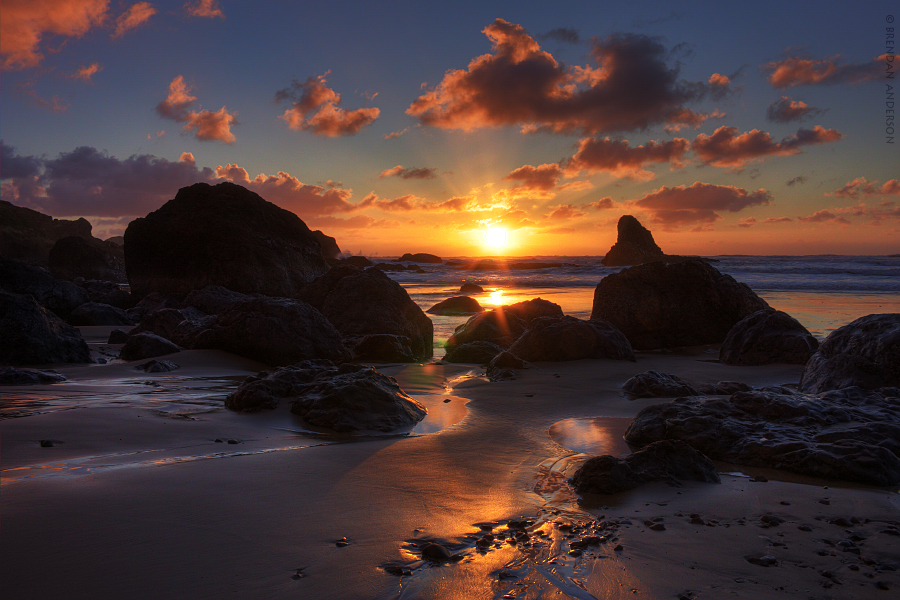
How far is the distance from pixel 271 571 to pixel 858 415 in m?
3.44

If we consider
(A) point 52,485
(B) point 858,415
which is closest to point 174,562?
(A) point 52,485

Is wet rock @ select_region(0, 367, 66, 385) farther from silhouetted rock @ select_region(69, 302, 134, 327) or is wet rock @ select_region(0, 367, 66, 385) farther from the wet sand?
silhouetted rock @ select_region(69, 302, 134, 327)

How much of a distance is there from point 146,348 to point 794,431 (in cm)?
637

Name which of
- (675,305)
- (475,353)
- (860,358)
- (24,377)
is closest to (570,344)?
(475,353)

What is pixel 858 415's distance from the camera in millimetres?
3193

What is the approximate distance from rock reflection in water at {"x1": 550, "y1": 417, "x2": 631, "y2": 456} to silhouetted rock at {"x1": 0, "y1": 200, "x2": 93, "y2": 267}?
47.6 m

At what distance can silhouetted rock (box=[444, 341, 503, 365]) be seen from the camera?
7.15 m

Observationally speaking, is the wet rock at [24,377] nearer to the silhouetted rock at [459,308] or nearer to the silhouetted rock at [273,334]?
the silhouetted rock at [273,334]

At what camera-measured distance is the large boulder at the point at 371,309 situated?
27.0ft

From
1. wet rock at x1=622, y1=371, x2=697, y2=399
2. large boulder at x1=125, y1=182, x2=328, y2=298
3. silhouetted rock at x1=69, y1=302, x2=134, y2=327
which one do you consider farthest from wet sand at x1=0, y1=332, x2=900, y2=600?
large boulder at x1=125, y1=182, x2=328, y2=298

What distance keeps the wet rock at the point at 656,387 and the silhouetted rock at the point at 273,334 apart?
3.56m

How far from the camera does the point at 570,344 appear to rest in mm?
6832

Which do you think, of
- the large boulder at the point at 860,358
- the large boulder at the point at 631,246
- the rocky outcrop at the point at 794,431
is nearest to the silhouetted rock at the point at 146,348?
the rocky outcrop at the point at 794,431

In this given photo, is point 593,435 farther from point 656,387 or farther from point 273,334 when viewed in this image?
point 273,334
